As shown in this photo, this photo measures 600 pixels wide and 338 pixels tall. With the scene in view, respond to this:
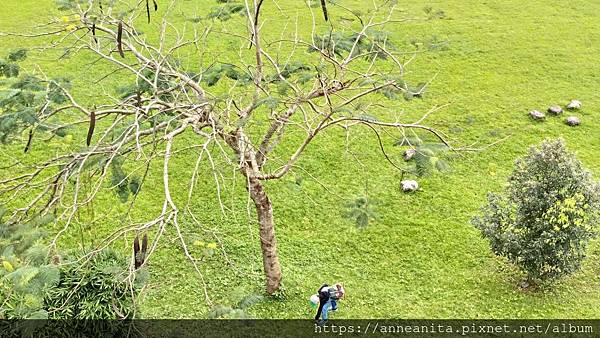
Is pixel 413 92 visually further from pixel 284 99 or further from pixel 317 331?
pixel 317 331

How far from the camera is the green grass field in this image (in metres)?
4.93

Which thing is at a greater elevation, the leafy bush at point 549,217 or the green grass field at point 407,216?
the leafy bush at point 549,217

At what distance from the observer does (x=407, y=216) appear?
6016 mm

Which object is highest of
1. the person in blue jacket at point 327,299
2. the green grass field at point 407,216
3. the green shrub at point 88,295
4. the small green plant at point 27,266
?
the small green plant at point 27,266

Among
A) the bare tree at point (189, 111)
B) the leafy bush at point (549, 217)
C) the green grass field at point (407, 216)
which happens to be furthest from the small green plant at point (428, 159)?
the leafy bush at point (549, 217)

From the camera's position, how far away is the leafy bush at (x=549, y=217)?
4855 mm

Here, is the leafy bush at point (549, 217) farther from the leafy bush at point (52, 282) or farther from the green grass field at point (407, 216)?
the leafy bush at point (52, 282)

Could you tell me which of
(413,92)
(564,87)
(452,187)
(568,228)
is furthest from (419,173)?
(564,87)

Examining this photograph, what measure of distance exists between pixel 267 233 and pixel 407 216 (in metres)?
2.00

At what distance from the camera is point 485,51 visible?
30.9 ft

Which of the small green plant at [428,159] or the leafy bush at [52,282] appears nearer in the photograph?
the leafy bush at [52,282]

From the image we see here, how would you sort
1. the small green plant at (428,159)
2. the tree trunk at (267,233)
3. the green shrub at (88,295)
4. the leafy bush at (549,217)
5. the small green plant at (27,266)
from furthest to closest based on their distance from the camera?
1. the leafy bush at (549,217)
2. the tree trunk at (267,233)
3. the green shrub at (88,295)
4. the small green plant at (428,159)
5. the small green plant at (27,266)

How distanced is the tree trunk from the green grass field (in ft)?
0.59

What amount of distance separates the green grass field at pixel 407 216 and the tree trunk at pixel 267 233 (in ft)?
0.59
